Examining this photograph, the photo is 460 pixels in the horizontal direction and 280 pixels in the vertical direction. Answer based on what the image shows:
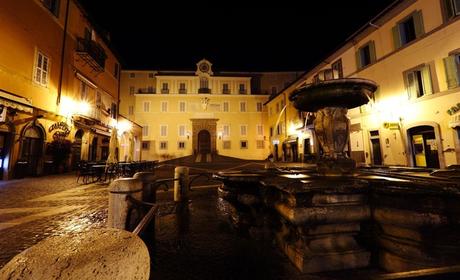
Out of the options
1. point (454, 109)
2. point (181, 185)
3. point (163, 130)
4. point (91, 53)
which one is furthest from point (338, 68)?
point (163, 130)

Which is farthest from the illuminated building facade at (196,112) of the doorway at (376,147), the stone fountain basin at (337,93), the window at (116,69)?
the stone fountain basin at (337,93)

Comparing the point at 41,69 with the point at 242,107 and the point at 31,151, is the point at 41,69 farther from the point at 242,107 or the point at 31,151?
the point at 242,107

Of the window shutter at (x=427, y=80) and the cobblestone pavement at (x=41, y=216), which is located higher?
the window shutter at (x=427, y=80)

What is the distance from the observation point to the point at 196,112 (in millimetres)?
30641

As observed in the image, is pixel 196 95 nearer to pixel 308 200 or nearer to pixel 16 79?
pixel 16 79

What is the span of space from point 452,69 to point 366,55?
568cm

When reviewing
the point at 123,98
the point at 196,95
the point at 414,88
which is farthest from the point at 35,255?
the point at 123,98

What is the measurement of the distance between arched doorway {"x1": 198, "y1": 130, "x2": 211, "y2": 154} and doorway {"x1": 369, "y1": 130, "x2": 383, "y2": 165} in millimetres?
21445

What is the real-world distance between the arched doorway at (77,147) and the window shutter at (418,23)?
2138 cm

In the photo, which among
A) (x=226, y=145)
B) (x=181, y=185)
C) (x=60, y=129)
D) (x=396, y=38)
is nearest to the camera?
(x=181, y=185)

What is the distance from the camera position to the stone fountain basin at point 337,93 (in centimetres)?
368

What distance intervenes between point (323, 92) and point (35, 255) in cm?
411

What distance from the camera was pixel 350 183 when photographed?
246cm

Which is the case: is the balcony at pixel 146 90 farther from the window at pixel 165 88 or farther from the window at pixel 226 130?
the window at pixel 226 130
